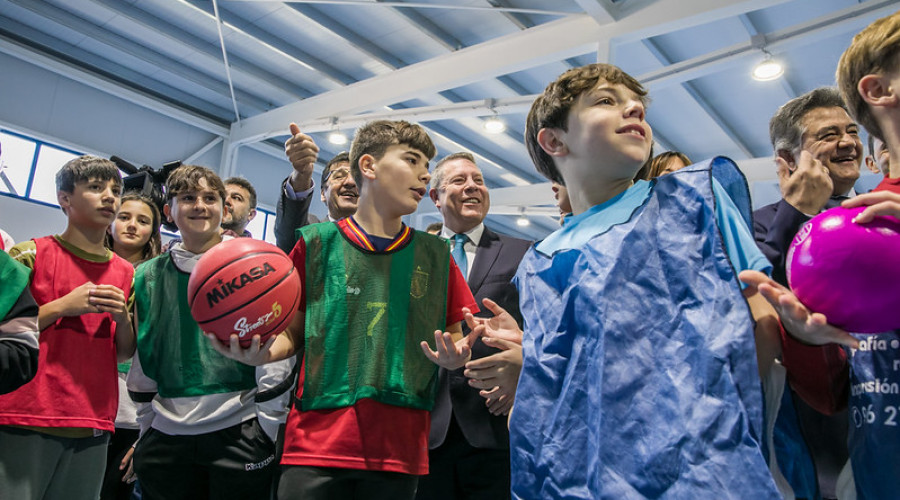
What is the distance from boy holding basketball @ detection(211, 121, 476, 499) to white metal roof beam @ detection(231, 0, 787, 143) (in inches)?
156

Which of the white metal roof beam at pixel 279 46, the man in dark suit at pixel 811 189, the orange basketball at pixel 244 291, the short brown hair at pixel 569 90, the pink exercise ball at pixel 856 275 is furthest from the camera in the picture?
the white metal roof beam at pixel 279 46

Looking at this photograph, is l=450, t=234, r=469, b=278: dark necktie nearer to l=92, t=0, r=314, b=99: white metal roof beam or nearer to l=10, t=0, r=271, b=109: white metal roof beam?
l=92, t=0, r=314, b=99: white metal roof beam

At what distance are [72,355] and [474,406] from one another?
1698 mm

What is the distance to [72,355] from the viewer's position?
8.61 feet

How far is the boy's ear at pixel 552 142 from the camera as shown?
1.78 metres

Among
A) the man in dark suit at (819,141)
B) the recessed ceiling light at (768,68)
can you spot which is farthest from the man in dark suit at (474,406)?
the recessed ceiling light at (768,68)

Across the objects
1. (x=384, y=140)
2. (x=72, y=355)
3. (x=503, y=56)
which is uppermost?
(x=503, y=56)

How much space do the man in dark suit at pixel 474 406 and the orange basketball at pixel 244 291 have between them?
643 millimetres

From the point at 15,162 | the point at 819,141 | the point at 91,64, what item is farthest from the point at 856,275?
the point at 91,64

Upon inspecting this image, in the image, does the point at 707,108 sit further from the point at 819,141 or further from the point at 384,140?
the point at 384,140

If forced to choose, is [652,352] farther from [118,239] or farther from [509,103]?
[509,103]

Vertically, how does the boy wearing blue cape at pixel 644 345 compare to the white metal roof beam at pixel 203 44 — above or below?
below

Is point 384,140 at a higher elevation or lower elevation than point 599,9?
lower

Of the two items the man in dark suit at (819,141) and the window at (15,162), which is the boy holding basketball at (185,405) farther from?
the window at (15,162)
